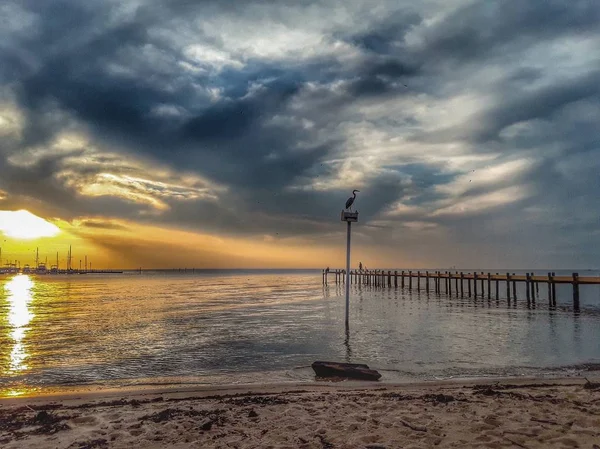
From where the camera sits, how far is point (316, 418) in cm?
671

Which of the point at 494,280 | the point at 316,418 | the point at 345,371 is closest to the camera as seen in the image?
the point at 316,418

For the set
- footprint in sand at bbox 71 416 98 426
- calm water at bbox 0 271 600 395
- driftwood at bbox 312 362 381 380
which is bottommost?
calm water at bbox 0 271 600 395

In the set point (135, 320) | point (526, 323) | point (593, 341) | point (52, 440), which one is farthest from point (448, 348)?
point (135, 320)

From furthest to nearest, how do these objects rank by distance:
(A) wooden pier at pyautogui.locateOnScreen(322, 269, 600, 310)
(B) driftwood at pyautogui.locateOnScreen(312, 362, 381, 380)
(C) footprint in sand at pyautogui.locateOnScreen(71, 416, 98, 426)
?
1. (A) wooden pier at pyautogui.locateOnScreen(322, 269, 600, 310)
2. (B) driftwood at pyautogui.locateOnScreen(312, 362, 381, 380)
3. (C) footprint in sand at pyautogui.locateOnScreen(71, 416, 98, 426)

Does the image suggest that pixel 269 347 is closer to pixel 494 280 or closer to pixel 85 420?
pixel 85 420

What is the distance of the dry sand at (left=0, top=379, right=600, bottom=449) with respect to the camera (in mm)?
5664

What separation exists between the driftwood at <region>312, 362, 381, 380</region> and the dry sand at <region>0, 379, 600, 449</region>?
1288 mm

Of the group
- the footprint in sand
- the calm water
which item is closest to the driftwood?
the calm water

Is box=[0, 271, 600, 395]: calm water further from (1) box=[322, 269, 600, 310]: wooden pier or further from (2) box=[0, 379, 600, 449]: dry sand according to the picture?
(1) box=[322, 269, 600, 310]: wooden pier

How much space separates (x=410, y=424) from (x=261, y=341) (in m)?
11.9

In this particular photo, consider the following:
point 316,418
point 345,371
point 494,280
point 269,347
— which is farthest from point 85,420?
point 494,280

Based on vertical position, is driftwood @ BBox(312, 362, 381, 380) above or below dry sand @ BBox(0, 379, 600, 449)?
below

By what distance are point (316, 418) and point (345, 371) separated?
13.3ft

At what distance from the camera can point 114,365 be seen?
13000mm
